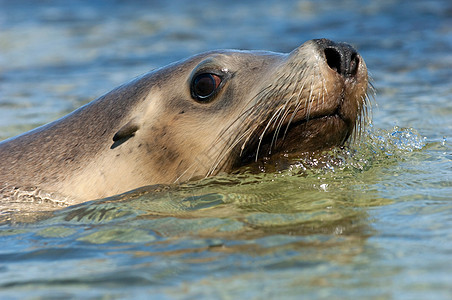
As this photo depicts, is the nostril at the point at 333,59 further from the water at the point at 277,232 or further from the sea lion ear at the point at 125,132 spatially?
the sea lion ear at the point at 125,132

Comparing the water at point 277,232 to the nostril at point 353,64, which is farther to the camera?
the nostril at point 353,64

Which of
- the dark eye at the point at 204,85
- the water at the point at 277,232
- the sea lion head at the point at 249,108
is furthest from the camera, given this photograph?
the dark eye at the point at 204,85

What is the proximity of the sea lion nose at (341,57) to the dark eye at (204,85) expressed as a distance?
0.75m

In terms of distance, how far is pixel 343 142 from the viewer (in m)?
4.71

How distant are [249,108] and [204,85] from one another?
0.43 metres

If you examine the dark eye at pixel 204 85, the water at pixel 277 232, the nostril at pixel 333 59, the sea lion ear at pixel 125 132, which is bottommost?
the water at pixel 277 232

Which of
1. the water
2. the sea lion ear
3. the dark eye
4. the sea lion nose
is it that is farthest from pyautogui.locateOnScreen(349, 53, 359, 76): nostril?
the sea lion ear

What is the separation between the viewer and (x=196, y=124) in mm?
4770

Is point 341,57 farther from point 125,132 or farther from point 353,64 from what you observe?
point 125,132

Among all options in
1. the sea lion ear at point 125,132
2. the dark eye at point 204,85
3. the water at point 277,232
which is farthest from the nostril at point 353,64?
the sea lion ear at point 125,132

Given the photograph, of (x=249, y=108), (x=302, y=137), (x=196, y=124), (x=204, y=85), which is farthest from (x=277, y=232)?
(x=204, y=85)

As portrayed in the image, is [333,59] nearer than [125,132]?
Yes

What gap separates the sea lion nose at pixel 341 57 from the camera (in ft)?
14.7

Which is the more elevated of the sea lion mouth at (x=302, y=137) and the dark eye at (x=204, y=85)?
the dark eye at (x=204, y=85)
